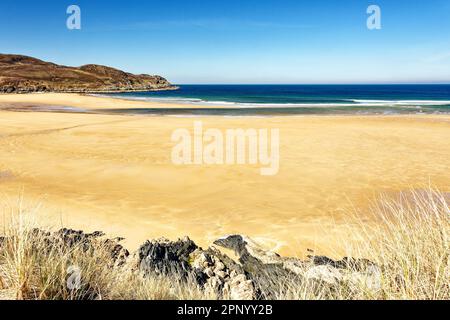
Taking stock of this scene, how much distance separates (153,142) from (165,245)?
1169 centimetres

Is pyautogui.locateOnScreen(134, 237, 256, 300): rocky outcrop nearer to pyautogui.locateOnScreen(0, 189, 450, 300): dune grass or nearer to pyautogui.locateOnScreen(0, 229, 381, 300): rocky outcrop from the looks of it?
pyautogui.locateOnScreen(0, 229, 381, 300): rocky outcrop

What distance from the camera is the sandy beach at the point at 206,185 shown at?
23.5 ft

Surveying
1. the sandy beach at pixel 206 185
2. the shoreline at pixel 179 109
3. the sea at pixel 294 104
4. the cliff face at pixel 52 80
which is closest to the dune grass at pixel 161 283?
the sandy beach at pixel 206 185

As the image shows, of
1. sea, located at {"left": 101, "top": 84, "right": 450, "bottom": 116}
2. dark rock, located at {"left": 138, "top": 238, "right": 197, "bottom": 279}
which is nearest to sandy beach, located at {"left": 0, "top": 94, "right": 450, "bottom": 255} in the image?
dark rock, located at {"left": 138, "top": 238, "right": 197, "bottom": 279}

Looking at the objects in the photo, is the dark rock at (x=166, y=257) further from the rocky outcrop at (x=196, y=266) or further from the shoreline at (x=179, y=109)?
the shoreline at (x=179, y=109)

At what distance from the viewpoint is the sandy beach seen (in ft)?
23.5

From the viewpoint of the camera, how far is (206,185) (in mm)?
10133

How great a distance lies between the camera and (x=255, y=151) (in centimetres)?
1515

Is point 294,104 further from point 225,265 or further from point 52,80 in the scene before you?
point 52,80

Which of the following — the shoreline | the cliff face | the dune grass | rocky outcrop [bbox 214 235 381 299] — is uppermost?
the cliff face

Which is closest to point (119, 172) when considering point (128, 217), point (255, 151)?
point (128, 217)

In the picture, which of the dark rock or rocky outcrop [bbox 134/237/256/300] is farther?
the dark rock

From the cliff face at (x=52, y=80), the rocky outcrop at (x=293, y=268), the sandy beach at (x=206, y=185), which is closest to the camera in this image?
the rocky outcrop at (x=293, y=268)
